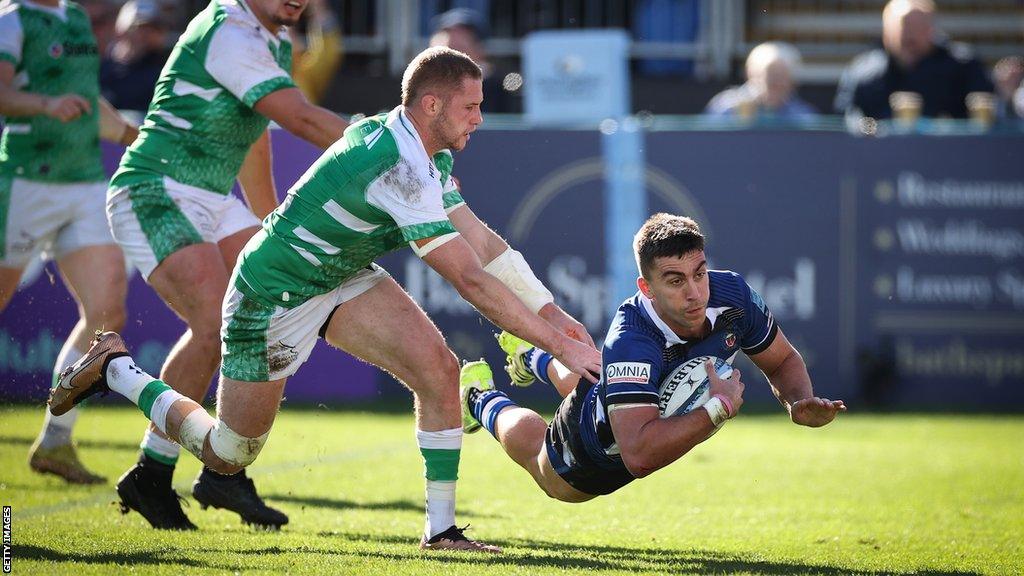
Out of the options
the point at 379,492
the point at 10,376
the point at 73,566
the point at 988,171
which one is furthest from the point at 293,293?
the point at 988,171

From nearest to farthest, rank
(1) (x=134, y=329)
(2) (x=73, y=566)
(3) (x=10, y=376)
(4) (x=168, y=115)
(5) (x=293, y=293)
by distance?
1. (2) (x=73, y=566)
2. (5) (x=293, y=293)
3. (4) (x=168, y=115)
4. (3) (x=10, y=376)
5. (1) (x=134, y=329)

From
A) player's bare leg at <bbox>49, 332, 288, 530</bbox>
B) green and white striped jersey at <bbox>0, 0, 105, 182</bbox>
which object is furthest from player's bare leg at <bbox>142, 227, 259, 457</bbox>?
green and white striped jersey at <bbox>0, 0, 105, 182</bbox>

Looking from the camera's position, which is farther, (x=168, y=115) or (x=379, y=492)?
(x=379, y=492)

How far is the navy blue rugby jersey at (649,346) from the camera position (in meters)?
5.65

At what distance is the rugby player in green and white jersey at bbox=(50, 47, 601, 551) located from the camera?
546 centimetres

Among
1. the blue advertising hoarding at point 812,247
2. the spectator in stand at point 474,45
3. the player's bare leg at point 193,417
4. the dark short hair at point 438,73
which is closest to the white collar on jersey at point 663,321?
the dark short hair at point 438,73

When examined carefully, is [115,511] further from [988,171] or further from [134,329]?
[988,171]

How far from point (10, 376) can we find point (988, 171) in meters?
8.13

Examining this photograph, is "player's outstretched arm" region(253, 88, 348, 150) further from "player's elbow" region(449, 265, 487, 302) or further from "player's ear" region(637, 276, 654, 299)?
"player's ear" region(637, 276, 654, 299)

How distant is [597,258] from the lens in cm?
1235

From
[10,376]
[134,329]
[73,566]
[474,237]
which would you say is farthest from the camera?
[134,329]

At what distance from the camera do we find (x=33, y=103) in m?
7.90

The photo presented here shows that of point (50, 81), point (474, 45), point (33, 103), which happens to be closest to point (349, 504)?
point (33, 103)

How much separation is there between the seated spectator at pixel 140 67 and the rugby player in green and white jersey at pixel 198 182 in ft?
22.8
